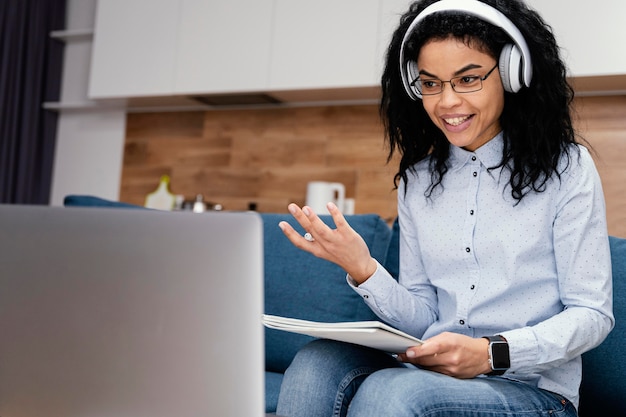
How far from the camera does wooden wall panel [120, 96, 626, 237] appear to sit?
10.3 feet

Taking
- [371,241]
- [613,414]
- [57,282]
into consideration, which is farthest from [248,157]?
[57,282]

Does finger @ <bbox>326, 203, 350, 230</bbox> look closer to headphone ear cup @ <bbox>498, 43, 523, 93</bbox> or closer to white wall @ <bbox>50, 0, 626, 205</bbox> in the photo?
headphone ear cup @ <bbox>498, 43, 523, 93</bbox>

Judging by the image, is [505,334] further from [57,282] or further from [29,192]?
[29,192]

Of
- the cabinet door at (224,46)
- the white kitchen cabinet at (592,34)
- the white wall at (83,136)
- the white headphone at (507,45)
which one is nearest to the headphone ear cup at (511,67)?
the white headphone at (507,45)

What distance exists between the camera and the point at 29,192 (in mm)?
4297

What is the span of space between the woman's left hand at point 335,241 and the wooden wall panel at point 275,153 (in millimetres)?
2004

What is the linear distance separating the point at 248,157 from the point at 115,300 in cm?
319

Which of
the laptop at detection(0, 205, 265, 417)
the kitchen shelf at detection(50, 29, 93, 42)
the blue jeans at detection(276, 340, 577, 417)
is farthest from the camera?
the kitchen shelf at detection(50, 29, 93, 42)

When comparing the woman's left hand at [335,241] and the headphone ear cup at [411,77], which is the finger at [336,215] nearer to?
the woman's left hand at [335,241]

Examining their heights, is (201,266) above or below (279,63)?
below

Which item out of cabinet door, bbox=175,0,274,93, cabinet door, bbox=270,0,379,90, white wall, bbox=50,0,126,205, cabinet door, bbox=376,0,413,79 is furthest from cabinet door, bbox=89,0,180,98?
cabinet door, bbox=376,0,413,79

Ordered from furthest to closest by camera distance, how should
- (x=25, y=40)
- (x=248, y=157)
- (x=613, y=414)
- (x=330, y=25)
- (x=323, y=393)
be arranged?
(x=25, y=40), (x=248, y=157), (x=330, y=25), (x=613, y=414), (x=323, y=393)

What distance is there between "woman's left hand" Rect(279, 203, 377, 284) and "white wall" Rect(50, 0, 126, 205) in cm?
322

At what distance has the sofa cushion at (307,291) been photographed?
1.84m
